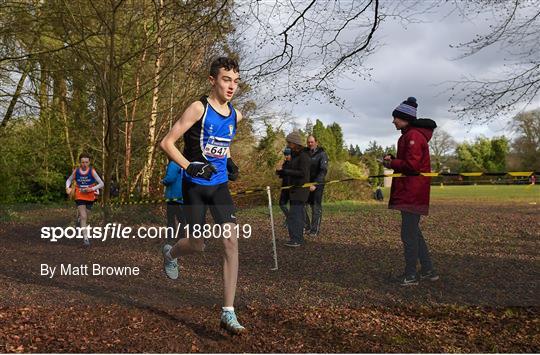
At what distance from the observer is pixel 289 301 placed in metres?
5.27

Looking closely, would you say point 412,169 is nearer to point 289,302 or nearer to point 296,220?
point 289,302

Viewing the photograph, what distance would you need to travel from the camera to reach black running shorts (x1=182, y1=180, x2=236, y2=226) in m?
4.27

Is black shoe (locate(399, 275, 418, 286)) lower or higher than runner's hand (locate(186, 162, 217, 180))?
lower

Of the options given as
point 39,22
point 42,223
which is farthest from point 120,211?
point 39,22

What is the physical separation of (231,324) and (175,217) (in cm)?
540

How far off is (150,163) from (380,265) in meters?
8.68

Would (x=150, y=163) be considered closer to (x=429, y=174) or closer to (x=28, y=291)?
(x=28, y=291)

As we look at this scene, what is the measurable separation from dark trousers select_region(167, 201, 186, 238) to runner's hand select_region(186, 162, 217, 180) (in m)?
4.44

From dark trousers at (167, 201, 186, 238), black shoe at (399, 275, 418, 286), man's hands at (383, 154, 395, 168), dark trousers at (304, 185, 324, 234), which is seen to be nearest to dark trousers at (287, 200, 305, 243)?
dark trousers at (304, 185, 324, 234)

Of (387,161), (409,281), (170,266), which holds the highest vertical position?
(387,161)

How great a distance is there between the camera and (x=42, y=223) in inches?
553

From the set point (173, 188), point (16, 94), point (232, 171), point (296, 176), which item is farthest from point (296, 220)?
point (16, 94)

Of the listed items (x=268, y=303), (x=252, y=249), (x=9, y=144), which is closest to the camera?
(x=268, y=303)

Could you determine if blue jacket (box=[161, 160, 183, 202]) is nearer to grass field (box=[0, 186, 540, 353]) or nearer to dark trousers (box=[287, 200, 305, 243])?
grass field (box=[0, 186, 540, 353])
